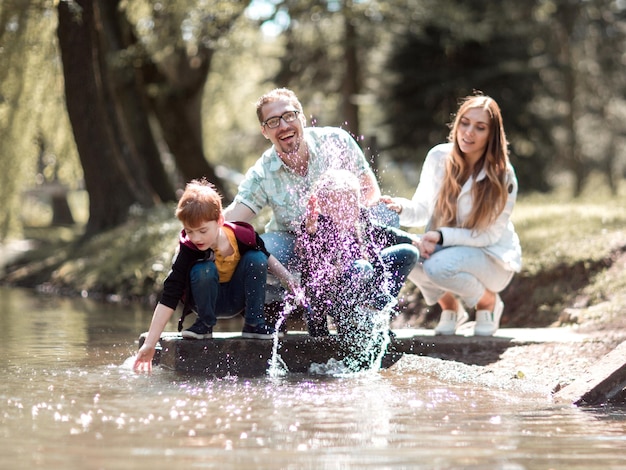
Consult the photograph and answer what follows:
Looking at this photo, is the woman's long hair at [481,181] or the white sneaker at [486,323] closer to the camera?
the woman's long hair at [481,181]

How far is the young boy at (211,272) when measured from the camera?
5.80 m

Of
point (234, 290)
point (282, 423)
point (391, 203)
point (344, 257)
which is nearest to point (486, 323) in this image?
point (391, 203)

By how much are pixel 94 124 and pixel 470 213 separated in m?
10.4

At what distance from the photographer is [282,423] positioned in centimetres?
468

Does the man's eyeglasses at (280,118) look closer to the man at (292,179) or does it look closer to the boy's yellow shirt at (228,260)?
the man at (292,179)

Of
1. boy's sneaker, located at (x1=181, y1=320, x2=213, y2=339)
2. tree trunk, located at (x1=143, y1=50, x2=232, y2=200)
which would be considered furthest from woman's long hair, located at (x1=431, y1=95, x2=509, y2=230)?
tree trunk, located at (x1=143, y1=50, x2=232, y2=200)

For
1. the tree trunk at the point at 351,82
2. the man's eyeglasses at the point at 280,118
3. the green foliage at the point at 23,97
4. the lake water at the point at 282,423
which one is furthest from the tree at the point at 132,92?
the lake water at the point at 282,423

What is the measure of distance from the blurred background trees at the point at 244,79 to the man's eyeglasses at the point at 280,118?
768cm

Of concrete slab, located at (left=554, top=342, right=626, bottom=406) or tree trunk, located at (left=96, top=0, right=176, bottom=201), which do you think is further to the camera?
tree trunk, located at (left=96, top=0, right=176, bottom=201)

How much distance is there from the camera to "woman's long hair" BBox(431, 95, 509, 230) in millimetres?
6789

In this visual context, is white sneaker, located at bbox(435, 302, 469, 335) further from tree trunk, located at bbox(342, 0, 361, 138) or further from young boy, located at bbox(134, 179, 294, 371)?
tree trunk, located at bbox(342, 0, 361, 138)

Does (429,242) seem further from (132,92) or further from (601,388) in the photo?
(132,92)

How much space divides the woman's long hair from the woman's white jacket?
0.04 meters

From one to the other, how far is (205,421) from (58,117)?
49.6 ft
